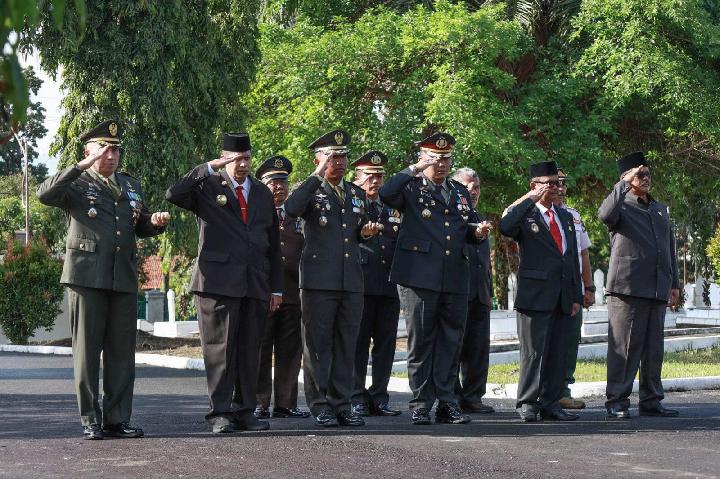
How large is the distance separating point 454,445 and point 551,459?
0.79m

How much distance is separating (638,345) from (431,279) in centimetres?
197

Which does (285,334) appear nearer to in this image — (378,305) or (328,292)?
(378,305)

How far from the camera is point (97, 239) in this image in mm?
8445

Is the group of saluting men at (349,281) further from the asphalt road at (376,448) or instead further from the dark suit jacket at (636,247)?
the asphalt road at (376,448)

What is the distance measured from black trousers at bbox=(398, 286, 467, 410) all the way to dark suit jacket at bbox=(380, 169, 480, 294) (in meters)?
0.12

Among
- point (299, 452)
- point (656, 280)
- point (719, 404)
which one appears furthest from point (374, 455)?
point (719, 404)

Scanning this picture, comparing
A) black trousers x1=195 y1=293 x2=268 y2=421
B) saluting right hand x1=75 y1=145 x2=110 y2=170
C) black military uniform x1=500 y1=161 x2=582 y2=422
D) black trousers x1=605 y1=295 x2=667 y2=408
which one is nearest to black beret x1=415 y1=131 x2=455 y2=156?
black military uniform x1=500 y1=161 x2=582 y2=422

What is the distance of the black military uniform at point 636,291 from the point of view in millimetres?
10016

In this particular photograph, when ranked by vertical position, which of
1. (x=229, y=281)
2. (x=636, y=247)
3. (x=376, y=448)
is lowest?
(x=376, y=448)

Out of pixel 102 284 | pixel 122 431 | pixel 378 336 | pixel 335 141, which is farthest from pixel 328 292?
pixel 122 431

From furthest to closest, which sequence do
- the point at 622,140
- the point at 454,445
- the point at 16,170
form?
the point at 16,170 → the point at 622,140 → the point at 454,445

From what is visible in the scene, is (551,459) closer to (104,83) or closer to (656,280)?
(656,280)

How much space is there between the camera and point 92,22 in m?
21.0

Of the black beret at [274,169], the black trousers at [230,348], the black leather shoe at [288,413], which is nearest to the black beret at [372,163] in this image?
the black beret at [274,169]
